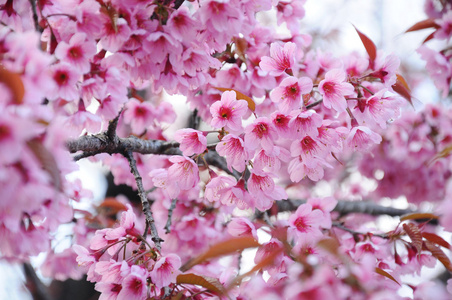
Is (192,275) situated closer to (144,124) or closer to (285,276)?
(285,276)

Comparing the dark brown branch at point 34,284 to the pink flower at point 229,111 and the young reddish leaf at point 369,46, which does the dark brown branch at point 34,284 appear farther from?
the young reddish leaf at point 369,46

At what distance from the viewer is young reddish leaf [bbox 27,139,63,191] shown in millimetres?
Result: 755

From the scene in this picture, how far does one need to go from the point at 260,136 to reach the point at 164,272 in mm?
501

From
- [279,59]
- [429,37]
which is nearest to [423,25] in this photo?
[429,37]

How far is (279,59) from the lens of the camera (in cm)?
144

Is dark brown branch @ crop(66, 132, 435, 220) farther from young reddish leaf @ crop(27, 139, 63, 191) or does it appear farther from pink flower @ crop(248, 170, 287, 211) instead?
young reddish leaf @ crop(27, 139, 63, 191)

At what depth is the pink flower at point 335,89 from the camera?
1.33 meters

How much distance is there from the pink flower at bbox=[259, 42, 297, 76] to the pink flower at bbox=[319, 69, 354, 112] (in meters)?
0.15

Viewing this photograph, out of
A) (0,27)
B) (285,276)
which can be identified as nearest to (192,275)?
(285,276)

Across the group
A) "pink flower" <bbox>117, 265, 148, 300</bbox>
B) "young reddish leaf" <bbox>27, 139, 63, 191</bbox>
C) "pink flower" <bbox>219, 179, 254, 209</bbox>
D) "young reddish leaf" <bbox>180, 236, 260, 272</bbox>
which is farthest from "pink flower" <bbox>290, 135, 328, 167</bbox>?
"young reddish leaf" <bbox>27, 139, 63, 191</bbox>

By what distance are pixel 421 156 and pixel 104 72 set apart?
A: 2.53 m

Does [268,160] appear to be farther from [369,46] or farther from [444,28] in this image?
[444,28]

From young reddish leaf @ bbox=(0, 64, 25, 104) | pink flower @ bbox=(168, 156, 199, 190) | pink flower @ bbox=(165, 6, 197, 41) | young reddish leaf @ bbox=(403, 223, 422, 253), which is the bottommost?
young reddish leaf @ bbox=(403, 223, 422, 253)

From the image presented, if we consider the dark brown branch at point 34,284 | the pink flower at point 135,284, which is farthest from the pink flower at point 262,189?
the dark brown branch at point 34,284
